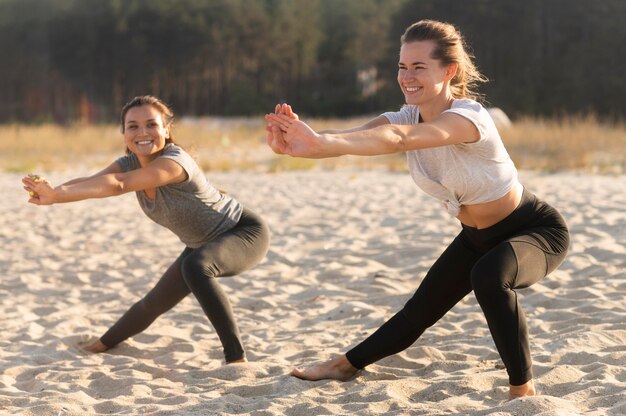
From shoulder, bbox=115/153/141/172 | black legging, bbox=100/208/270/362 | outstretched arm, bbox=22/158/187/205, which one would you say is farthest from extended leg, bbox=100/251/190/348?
outstretched arm, bbox=22/158/187/205

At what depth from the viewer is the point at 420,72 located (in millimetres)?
3174

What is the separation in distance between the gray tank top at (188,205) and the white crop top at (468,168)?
1.29 metres

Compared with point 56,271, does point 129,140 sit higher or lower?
higher

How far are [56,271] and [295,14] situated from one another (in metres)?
33.0

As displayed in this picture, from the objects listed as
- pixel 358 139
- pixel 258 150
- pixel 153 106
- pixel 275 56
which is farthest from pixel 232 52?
pixel 358 139

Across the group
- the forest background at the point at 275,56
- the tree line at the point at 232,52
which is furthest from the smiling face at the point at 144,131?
the tree line at the point at 232,52

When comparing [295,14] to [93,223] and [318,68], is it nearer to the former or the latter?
[318,68]

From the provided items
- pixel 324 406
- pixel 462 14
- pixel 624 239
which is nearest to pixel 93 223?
pixel 624 239

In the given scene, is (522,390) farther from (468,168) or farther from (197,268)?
(197,268)

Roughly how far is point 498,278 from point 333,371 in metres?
1.03

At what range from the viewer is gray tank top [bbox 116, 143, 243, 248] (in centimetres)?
419

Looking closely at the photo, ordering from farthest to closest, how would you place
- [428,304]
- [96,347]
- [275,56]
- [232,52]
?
[232,52] < [275,56] < [96,347] < [428,304]

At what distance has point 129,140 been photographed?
Result: 13.9 feet

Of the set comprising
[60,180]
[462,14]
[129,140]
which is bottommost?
[60,180]
